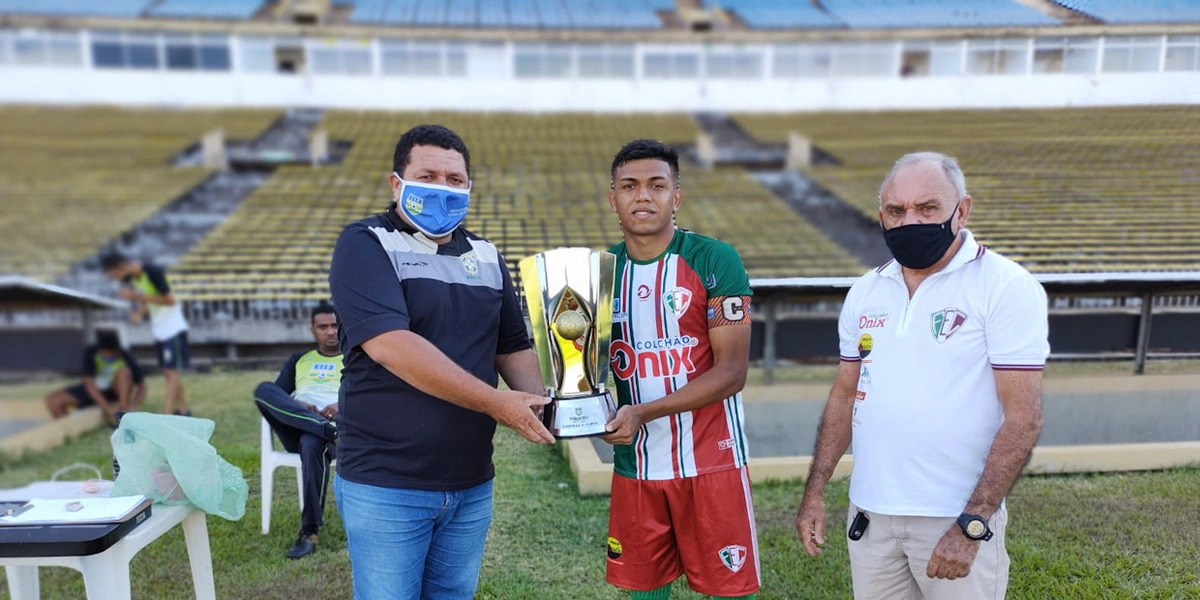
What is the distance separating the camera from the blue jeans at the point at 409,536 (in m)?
1.71

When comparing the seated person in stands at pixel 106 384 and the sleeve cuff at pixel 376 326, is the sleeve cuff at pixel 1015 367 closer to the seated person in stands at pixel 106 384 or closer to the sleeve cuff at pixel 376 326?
the sleeve cuff at pixel 376 326

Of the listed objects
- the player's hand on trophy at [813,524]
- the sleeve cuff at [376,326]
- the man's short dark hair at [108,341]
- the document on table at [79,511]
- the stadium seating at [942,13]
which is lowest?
the man's short dark hair at [108,341]

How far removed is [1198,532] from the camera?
114 inches

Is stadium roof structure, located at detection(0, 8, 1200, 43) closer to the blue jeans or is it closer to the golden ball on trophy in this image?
the golden ball on trophy

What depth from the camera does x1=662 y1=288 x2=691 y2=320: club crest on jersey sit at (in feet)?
6.32

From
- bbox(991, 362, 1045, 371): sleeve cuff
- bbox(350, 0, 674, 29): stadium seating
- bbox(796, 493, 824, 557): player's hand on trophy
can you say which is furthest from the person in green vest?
Result: bbox(350, 0, 674, 29): stadium seating

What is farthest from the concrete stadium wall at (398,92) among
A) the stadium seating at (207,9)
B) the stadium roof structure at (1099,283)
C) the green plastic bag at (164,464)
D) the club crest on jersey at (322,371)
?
the green plastic bag at (164,464)

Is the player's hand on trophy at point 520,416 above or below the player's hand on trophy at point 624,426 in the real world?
above

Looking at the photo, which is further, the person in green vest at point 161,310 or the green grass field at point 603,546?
the person in green vest at point 161,310

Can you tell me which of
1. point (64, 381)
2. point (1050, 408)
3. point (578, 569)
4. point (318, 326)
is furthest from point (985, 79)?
point (64, 381)

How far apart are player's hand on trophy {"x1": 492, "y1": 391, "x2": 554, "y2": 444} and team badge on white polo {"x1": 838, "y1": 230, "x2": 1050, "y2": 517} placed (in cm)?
85

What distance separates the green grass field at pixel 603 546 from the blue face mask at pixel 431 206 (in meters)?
1.48

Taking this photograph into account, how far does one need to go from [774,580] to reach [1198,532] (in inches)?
70.6

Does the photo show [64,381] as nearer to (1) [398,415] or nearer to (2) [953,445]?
(1) [398,415]
